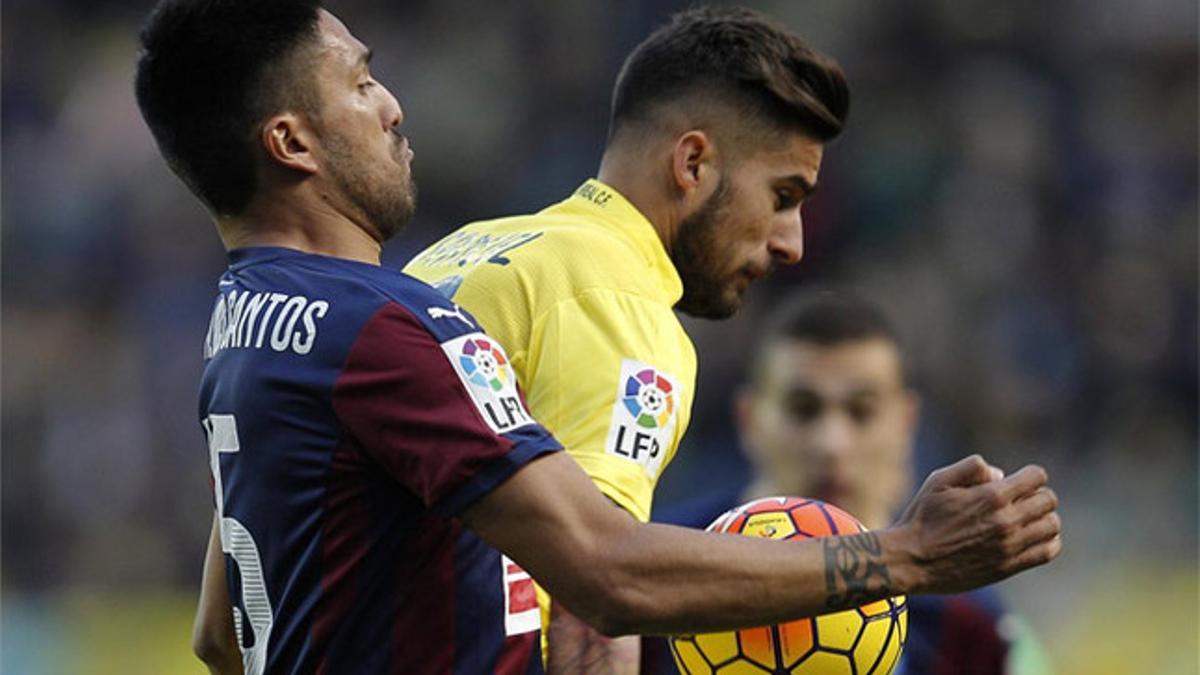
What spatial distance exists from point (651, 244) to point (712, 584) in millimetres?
1620

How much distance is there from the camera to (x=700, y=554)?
10.3 ft

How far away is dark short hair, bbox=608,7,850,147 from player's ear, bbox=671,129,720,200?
122mm

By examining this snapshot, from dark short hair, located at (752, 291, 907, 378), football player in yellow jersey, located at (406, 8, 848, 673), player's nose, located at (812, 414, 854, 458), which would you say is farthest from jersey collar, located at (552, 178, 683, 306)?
dark short hair, located at (752, 291, 907, 378)

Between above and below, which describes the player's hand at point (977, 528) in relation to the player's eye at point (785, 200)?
below

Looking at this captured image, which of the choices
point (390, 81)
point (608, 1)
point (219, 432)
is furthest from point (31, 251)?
point (219, 432)

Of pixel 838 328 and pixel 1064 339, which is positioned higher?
pixel 1064 339

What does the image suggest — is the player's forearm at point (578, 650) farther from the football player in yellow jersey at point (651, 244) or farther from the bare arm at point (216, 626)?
the bare arm at point (216, 626)

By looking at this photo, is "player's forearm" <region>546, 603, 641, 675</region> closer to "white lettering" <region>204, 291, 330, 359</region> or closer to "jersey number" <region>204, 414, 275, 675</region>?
"jersey number" <region>204, 414, 275, 675</region>

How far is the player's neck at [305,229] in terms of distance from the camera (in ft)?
11.7

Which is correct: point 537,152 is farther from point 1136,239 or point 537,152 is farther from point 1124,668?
point 1124,668

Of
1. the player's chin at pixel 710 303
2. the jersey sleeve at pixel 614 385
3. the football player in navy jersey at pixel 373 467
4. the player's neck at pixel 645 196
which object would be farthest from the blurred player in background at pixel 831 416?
the football player in navy jersey at pixel 373 467

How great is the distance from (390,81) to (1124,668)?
7036 millimetres

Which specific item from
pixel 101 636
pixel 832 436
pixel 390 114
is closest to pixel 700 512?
pixel 832 436

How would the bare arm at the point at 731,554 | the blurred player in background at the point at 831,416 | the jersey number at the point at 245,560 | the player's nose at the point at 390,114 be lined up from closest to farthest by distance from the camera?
the bare arm at the point at 731,554, the jersey number at the point at 245,560, the player's nose at the point at 390,114, the blurred player in background at the point at 831,416
